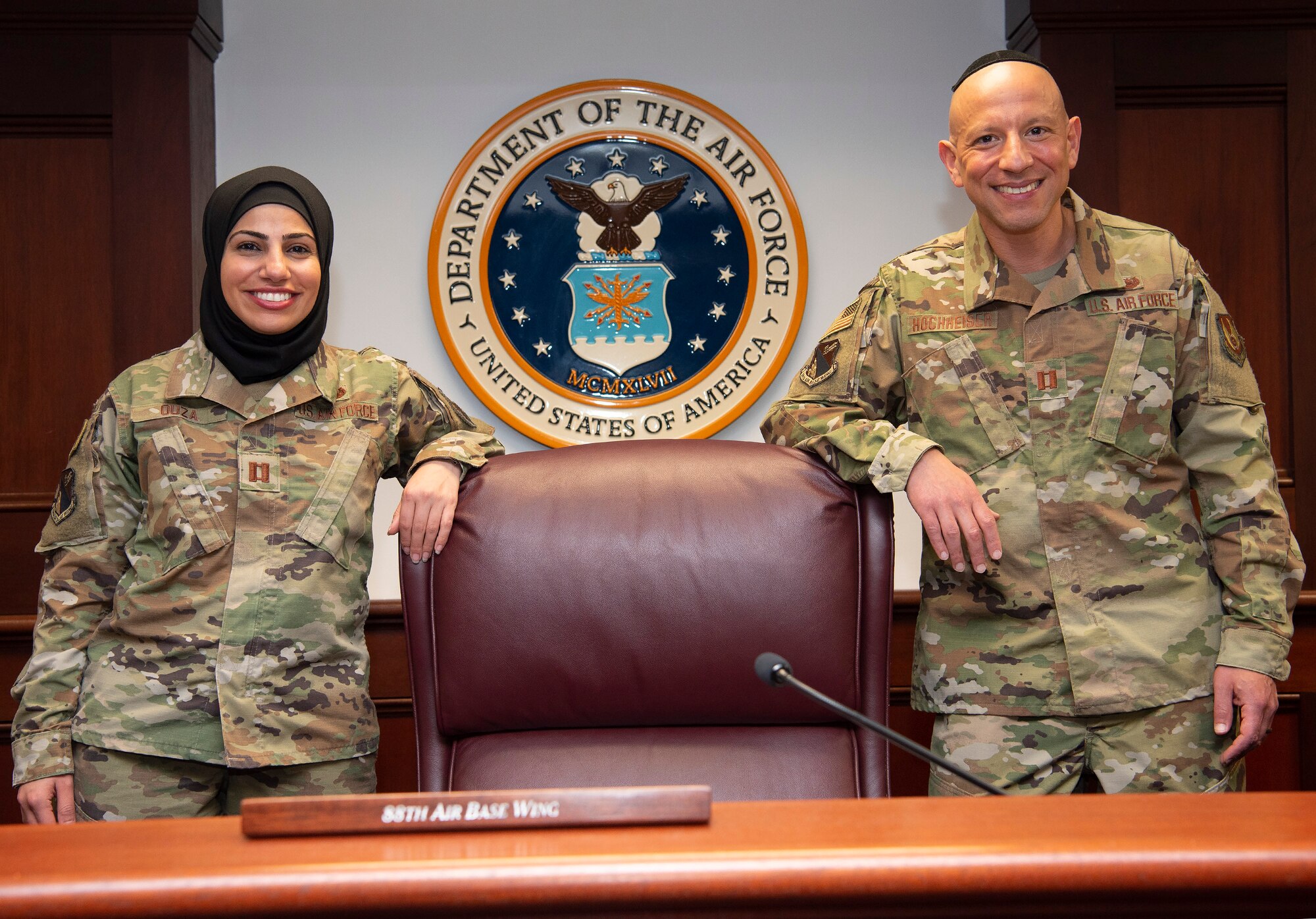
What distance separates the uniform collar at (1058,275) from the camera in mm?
1494

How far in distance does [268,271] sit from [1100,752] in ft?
4.38

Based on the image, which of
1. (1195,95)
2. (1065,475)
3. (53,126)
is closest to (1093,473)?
(1065,475)

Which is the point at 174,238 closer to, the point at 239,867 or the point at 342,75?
the point at 342,75

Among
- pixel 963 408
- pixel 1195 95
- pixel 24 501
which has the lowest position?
pixel 24 501

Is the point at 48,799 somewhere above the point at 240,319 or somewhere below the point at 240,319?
below

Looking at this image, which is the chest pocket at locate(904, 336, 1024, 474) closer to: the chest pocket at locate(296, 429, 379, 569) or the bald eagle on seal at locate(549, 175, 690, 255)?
the chest pocket at locate(296, 429, 379, 569)

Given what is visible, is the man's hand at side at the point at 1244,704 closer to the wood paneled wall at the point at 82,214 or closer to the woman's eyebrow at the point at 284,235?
the woman's eyebrow at the point at 284,235

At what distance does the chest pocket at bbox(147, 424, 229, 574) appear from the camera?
1465mm

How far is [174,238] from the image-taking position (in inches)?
91.7

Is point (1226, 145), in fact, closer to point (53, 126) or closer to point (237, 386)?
point (237, 386)

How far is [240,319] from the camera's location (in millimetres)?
1557

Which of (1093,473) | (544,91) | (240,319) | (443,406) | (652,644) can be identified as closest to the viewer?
(652,644)

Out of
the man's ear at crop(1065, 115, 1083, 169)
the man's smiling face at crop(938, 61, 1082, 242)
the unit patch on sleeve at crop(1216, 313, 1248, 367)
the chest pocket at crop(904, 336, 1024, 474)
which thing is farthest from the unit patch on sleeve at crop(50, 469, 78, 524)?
the unit patch on sleeve at crop(1216, 313, 1248, 367)

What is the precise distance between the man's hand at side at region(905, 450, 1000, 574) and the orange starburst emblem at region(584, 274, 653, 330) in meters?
1.26
